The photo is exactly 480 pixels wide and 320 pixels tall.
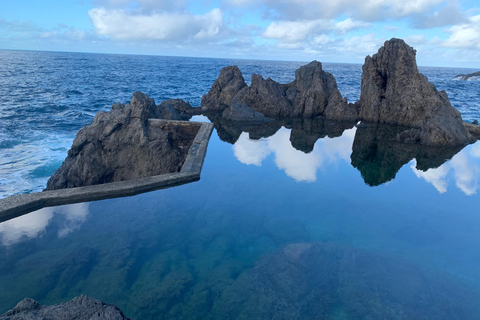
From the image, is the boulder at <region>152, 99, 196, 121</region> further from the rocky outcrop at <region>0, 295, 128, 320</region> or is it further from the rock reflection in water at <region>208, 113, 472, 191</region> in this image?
the rocky outcrop at <region>0, 295, 128, 320</region>

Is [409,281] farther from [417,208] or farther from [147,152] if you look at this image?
[147,152]

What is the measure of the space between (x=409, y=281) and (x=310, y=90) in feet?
70.4

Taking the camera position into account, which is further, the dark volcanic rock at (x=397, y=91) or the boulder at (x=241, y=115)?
the boulder at (x=241, y=115)

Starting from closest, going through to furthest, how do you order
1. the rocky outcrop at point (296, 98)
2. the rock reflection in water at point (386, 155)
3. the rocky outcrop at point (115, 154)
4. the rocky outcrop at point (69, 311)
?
the rocky outcrop at point (69, 311), the rocky outcrop at point (115, 154), the rock reflection in water at point (386, 155), the rocky outcrop at point (296, 98)

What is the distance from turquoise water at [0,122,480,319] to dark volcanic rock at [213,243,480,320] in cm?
2

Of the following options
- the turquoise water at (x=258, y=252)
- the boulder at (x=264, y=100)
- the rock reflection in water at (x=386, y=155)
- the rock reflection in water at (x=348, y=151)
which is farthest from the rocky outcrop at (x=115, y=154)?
the boulder at (x=264, y=100)

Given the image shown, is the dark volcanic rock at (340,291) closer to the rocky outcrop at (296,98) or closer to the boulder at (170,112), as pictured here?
the boulder at (170,112)

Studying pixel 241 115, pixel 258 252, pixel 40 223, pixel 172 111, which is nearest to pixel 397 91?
pixel 241 115

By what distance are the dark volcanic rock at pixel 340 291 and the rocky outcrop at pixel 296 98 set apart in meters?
18.7

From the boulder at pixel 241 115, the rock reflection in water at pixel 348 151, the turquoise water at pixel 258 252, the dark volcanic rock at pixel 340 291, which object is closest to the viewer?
the dark volcanic rock at pixel 340 291

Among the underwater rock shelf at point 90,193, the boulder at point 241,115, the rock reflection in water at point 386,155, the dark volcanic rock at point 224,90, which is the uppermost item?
the dark volcanic rock at point 224,90

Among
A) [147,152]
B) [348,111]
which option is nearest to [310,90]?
[348,111]

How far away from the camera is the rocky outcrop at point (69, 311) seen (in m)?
3.09

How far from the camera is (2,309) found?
194 inches
